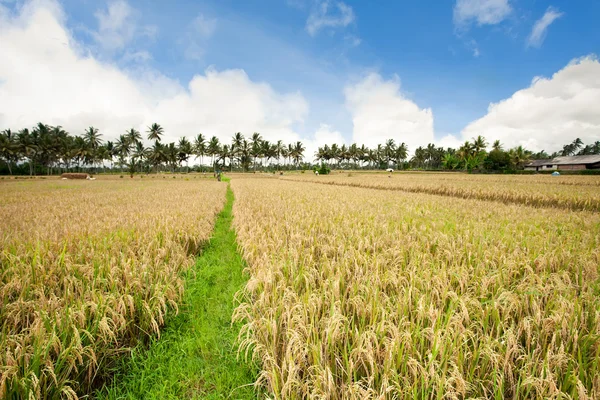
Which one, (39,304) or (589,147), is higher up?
(589,147)

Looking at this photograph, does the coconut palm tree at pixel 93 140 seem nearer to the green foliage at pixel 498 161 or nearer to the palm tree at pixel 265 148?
the palm tree at pixel 265 148

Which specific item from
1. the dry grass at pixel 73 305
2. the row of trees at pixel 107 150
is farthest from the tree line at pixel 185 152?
the dry grass at pixel 73 305

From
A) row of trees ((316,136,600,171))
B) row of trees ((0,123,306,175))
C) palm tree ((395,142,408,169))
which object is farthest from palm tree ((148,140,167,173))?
palm tree ((395,142,408,169))

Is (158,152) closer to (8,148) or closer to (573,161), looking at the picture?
(8,148)

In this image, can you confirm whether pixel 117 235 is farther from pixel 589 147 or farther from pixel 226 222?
pixel 589 147

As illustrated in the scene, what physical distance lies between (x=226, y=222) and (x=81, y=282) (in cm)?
857

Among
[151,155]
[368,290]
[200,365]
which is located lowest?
[200,365]

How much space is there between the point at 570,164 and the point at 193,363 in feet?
307

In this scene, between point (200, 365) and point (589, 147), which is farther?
point (589, 147)

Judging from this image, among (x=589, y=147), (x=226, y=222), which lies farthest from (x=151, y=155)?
(x=589, y=147)

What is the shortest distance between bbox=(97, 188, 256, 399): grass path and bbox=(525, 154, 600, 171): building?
8595cm

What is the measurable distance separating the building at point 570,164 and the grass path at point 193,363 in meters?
86.0

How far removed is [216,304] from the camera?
461 cm

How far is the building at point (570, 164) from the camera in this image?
5778cm
